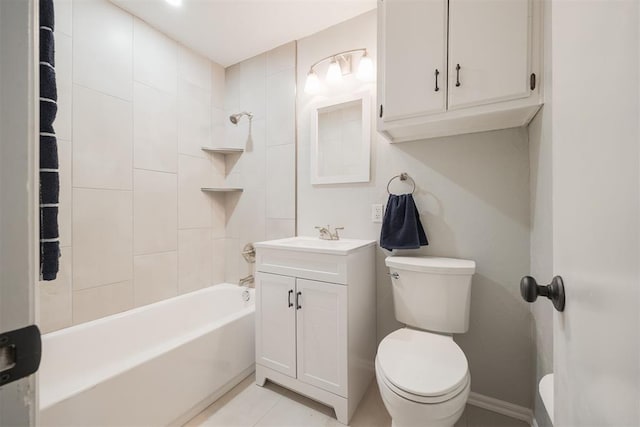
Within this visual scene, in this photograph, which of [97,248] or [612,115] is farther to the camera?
[97,248]

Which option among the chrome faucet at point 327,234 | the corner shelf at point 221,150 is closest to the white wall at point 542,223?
the chrome faucet at point 327,234

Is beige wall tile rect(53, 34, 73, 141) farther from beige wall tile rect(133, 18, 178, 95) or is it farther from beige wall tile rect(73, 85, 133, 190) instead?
beige wall tile rect(133, 18, 178, 95)

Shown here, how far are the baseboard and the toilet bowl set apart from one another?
0.60 m

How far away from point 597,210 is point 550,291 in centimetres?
25

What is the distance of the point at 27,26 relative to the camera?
1.12 feet

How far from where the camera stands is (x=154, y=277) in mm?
2006

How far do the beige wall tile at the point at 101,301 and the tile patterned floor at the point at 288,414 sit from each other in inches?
35.6

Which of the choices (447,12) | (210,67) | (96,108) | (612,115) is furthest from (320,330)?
(210,67)

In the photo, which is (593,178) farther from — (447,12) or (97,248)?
(97,248)

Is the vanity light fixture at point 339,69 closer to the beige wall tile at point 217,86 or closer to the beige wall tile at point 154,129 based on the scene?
the beige wall tile at point 217,86

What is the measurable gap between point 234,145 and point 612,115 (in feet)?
8.19

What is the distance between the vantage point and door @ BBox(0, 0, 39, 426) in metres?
0.31

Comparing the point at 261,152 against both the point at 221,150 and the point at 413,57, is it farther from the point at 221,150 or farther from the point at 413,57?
the point at 413,57

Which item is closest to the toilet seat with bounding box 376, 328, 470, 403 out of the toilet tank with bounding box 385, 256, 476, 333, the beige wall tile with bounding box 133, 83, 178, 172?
the toilet tank with bounding box 385, 256, 476, 333
